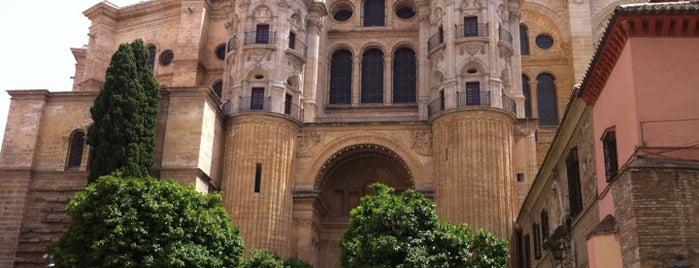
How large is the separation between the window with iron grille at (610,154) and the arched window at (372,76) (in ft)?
63.2

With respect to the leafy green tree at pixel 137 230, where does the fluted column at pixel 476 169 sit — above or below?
above

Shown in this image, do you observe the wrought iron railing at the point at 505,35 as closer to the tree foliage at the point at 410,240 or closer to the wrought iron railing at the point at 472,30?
the wrought iron railing at the point at 472,30

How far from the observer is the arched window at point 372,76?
33688 mm

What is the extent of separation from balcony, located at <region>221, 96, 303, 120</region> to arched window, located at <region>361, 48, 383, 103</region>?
3836 millimetres

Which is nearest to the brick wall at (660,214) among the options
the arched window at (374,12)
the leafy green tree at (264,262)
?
the leafy green tree at (264,262)

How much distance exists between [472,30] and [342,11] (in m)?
7.46

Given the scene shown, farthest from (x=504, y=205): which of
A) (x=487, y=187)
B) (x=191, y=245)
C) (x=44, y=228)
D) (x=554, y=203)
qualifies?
(x=44, y=228)

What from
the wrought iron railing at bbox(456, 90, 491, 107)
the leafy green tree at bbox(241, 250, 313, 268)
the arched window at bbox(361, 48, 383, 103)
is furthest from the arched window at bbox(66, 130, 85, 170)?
the wrought iron railing at bbox(456, 90, 491, 107)

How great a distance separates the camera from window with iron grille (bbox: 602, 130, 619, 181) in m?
14.3

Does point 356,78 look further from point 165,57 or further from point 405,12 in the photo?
point 165,57

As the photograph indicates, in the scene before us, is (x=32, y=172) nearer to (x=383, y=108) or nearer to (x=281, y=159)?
(x=281, y=159)

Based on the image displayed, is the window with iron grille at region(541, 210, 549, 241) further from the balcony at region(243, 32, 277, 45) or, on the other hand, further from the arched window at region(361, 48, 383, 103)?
the balcony at region(243, 32, 277, 45)

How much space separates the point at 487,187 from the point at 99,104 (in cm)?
1425

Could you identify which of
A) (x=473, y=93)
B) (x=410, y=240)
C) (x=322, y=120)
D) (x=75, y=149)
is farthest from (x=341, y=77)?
(x=410, y=240)
